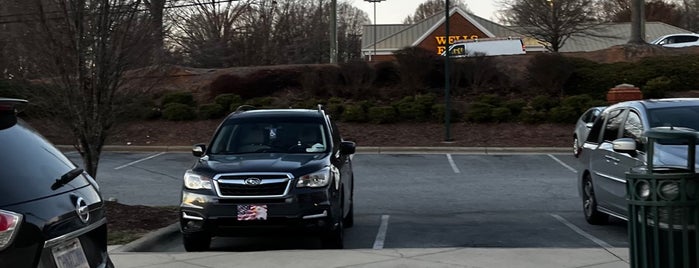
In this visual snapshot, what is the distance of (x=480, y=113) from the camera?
1006 inches

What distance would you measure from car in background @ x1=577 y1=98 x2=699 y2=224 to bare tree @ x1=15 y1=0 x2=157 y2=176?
6.07 meters

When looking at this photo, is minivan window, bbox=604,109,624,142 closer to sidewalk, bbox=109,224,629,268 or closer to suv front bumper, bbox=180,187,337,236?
sidewalk, bbox=109,224,629,268

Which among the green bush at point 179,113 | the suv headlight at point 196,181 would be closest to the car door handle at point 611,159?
the suv headlight at point 196,181

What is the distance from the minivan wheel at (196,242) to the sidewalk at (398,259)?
17.7 inches

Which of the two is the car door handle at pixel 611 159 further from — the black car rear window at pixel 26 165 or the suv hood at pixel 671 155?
the black car rear window at pixel 26 165

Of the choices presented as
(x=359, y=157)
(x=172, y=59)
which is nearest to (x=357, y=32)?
(x=359, y=157)

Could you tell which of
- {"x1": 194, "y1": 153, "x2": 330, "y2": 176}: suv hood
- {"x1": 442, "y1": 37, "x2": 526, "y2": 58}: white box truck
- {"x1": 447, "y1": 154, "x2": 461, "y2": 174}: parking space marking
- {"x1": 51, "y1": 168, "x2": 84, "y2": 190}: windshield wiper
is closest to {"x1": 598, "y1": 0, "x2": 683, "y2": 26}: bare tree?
{"x1": 442, "y1": 37, "x2": 526, "y2": 58}: white box truck

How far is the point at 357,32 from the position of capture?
9956 cm

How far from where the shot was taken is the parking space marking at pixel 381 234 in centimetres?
970

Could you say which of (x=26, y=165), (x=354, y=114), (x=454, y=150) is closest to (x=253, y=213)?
(x=26, y=165)

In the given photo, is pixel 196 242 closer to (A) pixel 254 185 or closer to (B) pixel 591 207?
(A) pixel 254 185

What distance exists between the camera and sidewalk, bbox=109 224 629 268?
7.56 meters

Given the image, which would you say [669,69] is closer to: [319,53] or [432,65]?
[432,65]

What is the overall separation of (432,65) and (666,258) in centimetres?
2352
